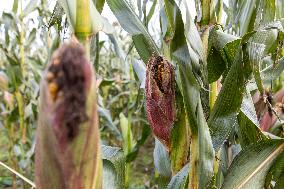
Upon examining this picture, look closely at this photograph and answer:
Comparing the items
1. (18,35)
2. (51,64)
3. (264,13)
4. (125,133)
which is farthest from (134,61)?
(18,35)

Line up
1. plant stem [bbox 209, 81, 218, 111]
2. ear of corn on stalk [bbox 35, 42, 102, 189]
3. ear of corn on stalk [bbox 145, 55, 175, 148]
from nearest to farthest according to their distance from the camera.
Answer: ear of corn on stalk [bbox 35, 42, 102, 189]
ear of corn on stalk [bbox 145, 55, 175, 148]
plant stem [bbox 209, 81, 218, 111]

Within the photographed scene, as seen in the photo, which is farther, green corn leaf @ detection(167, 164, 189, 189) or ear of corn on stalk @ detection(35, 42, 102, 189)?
green corn leaf @ detection(167, 164, 189, 189)

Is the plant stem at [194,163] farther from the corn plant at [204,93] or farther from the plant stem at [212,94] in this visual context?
the plant stem at [212,94]

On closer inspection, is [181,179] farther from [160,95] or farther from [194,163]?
[160,95]

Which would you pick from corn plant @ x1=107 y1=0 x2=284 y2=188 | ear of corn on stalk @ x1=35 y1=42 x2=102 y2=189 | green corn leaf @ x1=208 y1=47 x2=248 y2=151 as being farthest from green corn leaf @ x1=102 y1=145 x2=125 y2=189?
ear of corn on stalk @ x1=35 y1=42 x2=102 y2=189

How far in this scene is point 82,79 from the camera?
0.33 meters

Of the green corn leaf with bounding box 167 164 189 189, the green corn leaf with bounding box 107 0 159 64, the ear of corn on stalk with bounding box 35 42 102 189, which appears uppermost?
the green corn leaf with bounding box 107 0 159 64

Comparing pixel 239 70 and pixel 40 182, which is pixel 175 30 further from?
pixel 40 182

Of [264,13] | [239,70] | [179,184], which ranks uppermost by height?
[264,13]

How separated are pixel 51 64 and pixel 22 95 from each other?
2620 mm

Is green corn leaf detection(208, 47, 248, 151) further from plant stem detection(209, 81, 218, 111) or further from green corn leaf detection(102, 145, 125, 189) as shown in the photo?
green corn leaf detection(102, 145, 125, 189)

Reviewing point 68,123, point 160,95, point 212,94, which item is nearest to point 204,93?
point 212,94

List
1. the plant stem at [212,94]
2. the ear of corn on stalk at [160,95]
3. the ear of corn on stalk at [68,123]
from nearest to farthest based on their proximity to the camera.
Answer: the ear of corn on stalk at [68,123]
the ear of corn on stalk at [160,95]
the plant stem at [212,94]

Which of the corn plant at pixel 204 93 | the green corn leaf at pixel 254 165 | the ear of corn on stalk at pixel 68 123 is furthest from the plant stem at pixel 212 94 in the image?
the ear of corn on stalk at pixel 68 123
